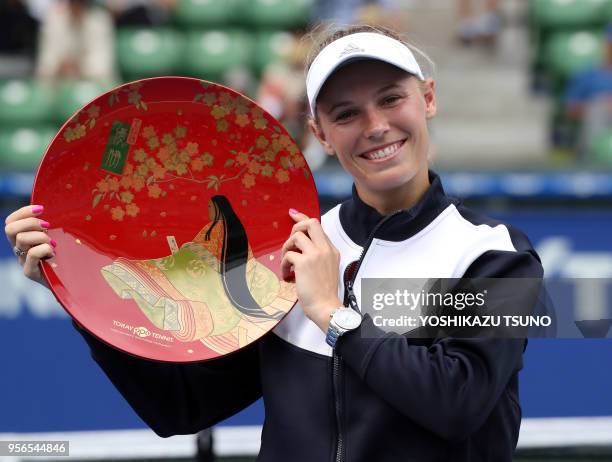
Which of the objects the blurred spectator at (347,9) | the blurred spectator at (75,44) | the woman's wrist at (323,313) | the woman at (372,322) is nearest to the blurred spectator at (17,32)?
the blurred spectator at (75,44)

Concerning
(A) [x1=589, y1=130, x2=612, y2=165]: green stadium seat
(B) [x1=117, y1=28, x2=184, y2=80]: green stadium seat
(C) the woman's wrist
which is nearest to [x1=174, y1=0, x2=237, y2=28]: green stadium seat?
(B) [x1=117, y1=28, x2=184, y2=80]: green stadium seat

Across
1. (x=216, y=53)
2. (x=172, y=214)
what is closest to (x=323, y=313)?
(x=172, y=214)

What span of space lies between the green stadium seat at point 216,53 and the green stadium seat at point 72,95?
0.69m

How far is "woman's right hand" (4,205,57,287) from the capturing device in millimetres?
1638

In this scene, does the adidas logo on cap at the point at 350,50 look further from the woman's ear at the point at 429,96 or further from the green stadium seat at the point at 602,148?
the green stadium seat at the point at 602,148

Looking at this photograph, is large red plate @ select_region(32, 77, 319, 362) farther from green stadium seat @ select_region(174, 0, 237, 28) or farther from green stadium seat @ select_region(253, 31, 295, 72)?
green stadium seat @ select_region(174, 0, 237, 28)

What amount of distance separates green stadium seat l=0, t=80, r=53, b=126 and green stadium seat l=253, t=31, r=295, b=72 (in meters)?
1.26

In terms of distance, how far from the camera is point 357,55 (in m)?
1.58

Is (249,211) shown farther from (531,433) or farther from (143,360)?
(531,433)

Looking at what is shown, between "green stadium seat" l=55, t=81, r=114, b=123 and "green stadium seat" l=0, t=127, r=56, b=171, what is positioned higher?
"green stadium seat" l=55, t=81, r=114, b=123

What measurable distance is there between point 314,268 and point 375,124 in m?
0.25

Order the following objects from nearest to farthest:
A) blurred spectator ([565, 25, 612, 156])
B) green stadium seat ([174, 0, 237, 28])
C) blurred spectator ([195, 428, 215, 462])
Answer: blurred spectator ([195, 428, 215, 462]) → blurred spectator ([565, 25, 612, 156]) → green stadium seat ([174, 0, 237, 28])

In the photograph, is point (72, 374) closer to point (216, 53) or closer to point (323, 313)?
point (323, 313)

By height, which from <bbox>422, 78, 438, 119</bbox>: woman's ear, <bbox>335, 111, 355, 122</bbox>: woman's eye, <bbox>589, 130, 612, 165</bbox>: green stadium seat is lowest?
<bbox>335, 111, 355, 122</bbox>: woman's eye
